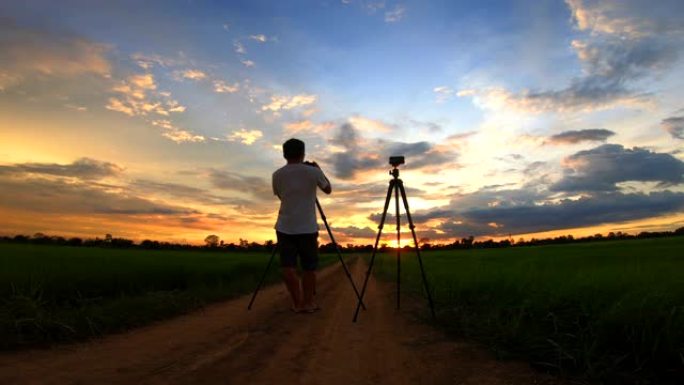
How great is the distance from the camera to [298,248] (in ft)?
26.4

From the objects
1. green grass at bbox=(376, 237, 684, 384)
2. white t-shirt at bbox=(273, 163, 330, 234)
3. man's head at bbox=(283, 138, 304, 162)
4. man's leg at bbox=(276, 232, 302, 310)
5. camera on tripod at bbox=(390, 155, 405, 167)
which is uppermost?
man's head at bbox=(283, 138, 304, 162)

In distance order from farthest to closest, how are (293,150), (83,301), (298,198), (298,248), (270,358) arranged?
(293,150)
(298,248)
(298,198)
(83,301)
(270,358)

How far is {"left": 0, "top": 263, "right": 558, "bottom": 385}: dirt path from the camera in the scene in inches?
156

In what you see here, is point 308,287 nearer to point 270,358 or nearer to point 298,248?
point 298,248

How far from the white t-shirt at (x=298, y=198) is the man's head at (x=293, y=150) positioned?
0.68 feet

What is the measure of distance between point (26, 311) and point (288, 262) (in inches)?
147

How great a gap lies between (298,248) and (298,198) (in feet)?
2.95

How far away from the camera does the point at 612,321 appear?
4.46 meters

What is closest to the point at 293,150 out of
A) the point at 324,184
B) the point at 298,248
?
→ the point at 324,184

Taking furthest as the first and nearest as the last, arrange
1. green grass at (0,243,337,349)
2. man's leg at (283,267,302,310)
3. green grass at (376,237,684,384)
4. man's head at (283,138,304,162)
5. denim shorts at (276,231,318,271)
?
1. man's head at (283,138,304,162)
2. denim shorts at (276,231,318,271)
3. man's leg at (283,267,302,310)
4. green grass at (0,243,337,349)
5. green grass at (376,237,684,384)

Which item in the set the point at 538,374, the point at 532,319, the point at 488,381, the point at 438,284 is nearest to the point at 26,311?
the point at 488,381

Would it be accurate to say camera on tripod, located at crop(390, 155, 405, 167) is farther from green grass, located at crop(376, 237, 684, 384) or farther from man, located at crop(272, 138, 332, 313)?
green grass, located at crop(376, 237, 684, 384)

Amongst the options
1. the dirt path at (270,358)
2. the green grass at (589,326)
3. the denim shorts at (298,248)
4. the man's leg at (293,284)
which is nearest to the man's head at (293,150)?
the denim shorts at (298,248)

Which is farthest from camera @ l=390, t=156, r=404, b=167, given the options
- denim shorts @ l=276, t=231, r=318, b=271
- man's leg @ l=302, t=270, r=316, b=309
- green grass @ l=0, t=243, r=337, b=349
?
green grass @ l=0, t=243, r=337, b=349
